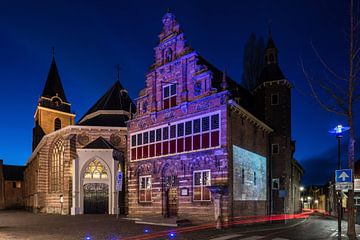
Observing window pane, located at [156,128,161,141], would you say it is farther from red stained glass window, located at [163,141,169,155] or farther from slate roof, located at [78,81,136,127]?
slate roof, located at [78,81,136,127]

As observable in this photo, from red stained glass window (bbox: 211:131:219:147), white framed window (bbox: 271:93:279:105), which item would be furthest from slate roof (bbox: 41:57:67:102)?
red stained glass window (bbox: 211:131:219:147)

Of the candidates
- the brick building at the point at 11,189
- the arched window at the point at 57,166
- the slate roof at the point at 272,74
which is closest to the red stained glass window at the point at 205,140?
the slate roof at the point at 272,74

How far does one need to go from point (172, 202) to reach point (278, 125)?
11173 mm

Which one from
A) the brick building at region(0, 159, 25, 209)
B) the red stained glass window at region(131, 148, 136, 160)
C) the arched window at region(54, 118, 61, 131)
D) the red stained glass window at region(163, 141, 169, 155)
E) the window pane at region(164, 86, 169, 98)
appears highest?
the window pane at region(164, 86, 169, 98)

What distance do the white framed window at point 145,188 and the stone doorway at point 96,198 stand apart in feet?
23.4

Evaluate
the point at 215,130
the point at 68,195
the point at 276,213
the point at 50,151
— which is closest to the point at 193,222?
the point at 215,130

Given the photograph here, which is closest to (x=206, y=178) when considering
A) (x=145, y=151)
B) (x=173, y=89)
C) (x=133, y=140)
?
(x=145, y=151)

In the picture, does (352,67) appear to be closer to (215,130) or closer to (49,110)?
(215,130)

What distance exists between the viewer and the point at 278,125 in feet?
→ 103

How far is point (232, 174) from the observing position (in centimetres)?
2425

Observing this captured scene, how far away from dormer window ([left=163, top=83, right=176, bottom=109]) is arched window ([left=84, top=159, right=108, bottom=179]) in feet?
38.6

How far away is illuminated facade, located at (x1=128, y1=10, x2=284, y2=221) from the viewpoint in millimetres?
24422

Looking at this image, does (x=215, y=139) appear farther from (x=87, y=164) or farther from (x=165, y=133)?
(x=87, y=164)

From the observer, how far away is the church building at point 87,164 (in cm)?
3641
